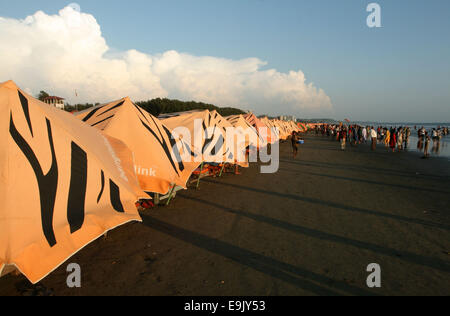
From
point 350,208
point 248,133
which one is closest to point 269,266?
point 350,208

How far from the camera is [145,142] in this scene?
664 centimetres

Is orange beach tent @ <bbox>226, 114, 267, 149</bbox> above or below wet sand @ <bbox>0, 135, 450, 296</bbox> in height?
above

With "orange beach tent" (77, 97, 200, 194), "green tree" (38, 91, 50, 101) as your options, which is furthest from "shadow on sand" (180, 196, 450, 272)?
"green tree" (38, 91, 50, 101)

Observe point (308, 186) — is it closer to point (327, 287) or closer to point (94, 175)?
point (327, 287)

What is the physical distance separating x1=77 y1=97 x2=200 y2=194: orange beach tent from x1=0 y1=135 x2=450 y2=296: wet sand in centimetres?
98

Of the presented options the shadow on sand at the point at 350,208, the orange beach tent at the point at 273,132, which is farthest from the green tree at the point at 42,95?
the shadow on sand at the point at 350,208

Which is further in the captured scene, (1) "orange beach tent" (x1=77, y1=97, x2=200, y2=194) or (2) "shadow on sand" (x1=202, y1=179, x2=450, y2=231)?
(2) "shadow on sand" (x1=202, y1=179, x2=450, y2=231)

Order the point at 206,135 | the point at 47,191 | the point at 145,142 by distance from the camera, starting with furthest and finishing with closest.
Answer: the point at 206,135 → the point at 145,142 → the point at 47,191

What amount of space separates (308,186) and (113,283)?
26.3 feet

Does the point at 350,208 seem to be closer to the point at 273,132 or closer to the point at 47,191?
the point at 47,191

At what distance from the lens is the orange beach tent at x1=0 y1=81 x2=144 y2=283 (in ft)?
9.50

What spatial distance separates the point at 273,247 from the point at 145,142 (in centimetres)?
371

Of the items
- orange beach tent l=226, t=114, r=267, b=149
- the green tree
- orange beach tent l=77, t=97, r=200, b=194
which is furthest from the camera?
the green tree

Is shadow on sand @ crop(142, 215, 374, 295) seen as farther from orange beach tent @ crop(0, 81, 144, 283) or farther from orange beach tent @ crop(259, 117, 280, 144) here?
orange beach tent @ crop(259, 117, 280, 144)
